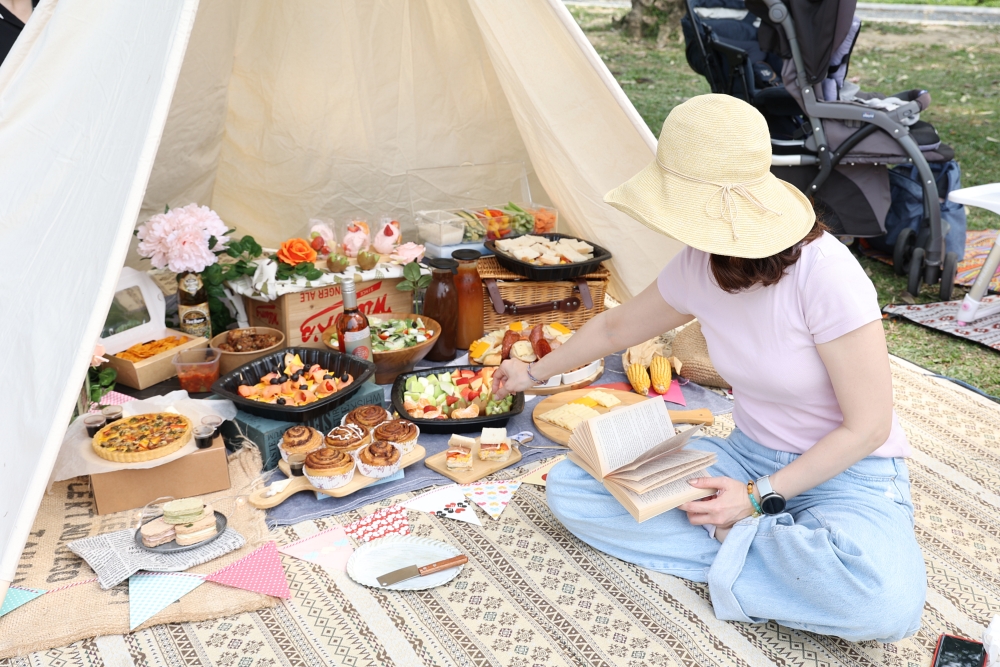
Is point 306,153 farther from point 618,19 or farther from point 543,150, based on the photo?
point 618,19

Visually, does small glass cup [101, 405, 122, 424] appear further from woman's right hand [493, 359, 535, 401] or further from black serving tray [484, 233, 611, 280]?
black serving tray [484, 233, 611, 280]

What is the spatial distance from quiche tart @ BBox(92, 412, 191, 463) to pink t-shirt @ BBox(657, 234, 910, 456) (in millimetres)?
1480

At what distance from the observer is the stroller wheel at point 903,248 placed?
4630 mm

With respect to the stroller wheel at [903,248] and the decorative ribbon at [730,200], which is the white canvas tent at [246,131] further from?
the stroller wheel at [903,248]

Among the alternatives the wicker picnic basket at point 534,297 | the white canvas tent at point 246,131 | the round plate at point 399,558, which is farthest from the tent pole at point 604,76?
the round plate at point 399,558

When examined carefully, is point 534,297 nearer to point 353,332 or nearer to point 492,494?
point 353,332

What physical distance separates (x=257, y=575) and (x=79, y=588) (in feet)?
1.44

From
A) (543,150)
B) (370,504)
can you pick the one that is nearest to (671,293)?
(370,504)

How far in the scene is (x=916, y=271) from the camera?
4391mm

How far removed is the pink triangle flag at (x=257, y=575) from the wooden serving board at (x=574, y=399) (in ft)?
3.52

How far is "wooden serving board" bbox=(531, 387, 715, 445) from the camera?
114 inches

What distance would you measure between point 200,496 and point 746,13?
15.8 ft

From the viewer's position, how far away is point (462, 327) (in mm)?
3633

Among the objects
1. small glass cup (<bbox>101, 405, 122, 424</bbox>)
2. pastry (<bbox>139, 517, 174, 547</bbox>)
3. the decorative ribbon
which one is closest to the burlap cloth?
pastry (<bbox>139, 517, 174, 547</bbox>)
